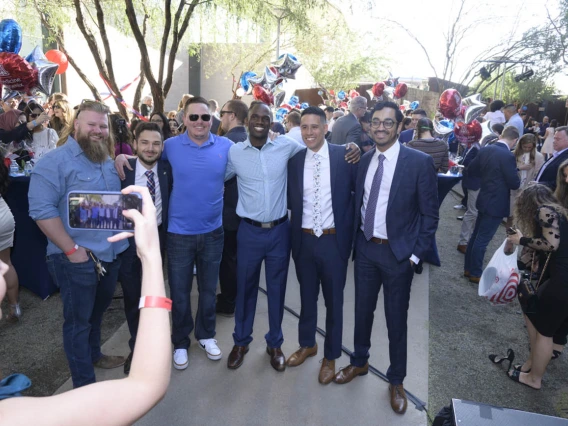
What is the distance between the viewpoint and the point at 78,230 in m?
2.50

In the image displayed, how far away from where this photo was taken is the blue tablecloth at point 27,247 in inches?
162

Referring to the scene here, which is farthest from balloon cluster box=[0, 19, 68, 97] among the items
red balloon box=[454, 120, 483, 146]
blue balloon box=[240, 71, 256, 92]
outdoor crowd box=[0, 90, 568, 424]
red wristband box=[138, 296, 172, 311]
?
red balloon box=[454, 120, 483, 146]

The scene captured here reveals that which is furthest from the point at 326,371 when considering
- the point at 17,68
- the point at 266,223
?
the point at 17,68

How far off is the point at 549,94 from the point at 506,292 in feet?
108

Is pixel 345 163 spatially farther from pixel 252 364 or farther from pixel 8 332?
pixel 8 332

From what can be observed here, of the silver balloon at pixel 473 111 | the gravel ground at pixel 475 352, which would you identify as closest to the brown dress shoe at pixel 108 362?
the gravel ground at pixel 475 352

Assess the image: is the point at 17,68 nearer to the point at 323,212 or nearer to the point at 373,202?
the point at 323,212

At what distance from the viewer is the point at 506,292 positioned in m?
3.44

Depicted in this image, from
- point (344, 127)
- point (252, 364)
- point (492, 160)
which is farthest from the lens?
point (344, 127)

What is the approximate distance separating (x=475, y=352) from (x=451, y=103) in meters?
4.99

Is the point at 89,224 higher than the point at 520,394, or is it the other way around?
the point at 89,224

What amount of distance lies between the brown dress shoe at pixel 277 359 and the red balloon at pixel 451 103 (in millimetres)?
5863

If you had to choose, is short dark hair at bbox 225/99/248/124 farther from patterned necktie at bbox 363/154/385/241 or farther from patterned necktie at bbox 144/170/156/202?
patterned necktie at bbox 363/154/385/241

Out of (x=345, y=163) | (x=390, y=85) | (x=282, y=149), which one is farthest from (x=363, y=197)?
(x=390, y=85)
